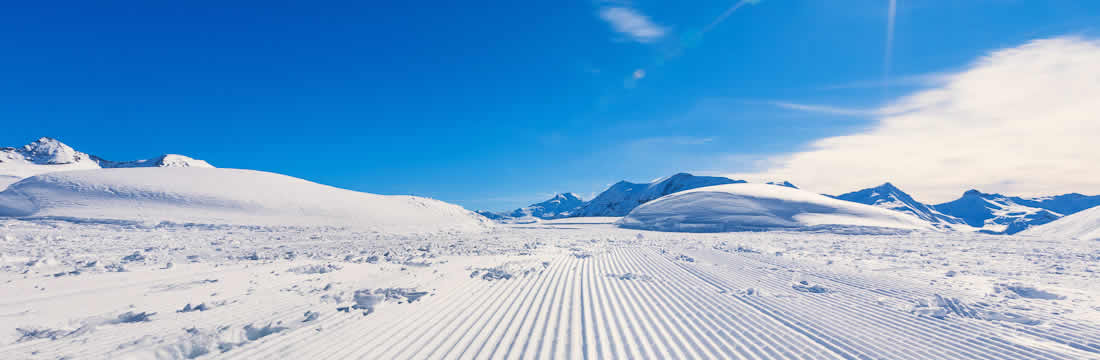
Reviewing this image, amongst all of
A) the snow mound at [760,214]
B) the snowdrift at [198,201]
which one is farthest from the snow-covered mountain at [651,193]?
the snowdrift at [198,201]

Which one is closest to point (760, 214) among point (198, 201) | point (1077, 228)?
point (1077, 228)

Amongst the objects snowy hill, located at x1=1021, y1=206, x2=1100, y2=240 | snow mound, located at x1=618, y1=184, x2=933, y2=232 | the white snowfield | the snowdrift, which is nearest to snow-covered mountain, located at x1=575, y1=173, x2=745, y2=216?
snow mound, located at x1=618, y1=184, x2=933, y2=232

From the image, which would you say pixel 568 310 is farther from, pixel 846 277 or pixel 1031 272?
pixel 1031 272

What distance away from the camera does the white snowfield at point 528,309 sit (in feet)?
16.1

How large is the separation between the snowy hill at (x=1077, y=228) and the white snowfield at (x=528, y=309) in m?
26.4

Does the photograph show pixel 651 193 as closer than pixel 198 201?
No

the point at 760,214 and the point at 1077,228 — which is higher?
the point at 760,214

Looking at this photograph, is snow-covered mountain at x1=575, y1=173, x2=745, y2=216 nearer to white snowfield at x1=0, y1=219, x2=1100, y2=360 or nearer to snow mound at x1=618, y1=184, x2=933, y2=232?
snow mound at x1=618, y1=184, x2=933, y2=232

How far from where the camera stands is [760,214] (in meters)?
45.4

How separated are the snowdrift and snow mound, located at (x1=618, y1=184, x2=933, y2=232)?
28009 millimetres

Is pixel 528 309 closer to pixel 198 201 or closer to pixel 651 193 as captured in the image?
pixel 198 201

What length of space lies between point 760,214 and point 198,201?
5259 cm

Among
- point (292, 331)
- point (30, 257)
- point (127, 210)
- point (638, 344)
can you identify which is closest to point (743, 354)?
point (638, 344)

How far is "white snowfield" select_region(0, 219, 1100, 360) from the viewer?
4.91 m
